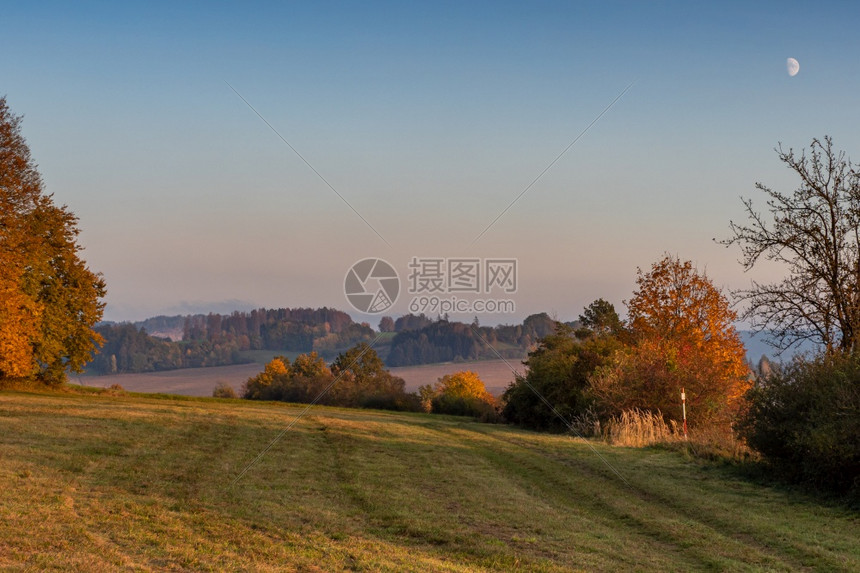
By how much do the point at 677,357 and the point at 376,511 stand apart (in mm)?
23587

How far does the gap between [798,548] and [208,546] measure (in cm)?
765

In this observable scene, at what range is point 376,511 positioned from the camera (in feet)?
35.3

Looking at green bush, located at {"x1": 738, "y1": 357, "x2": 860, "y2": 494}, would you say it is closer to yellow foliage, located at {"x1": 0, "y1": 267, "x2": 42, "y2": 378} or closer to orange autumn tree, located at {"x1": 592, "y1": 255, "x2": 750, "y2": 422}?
orange autumn tree, located at {"x1": 592, "y1": 255, "x2": 750, "y2": 422}

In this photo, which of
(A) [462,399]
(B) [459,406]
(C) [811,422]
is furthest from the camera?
(A) [462,399]

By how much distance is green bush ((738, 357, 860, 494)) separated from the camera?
12.8m

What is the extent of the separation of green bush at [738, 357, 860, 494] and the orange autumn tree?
36.3 feet

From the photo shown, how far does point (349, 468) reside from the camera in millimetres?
15484

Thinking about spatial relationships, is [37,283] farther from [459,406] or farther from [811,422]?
[811,422]

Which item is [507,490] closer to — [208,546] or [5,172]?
[208,546]

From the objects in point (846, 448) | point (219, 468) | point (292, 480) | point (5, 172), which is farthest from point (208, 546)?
point (5, 172)

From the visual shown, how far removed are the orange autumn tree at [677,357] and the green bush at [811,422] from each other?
11065 mm

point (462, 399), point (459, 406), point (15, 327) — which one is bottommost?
point (459, 406)

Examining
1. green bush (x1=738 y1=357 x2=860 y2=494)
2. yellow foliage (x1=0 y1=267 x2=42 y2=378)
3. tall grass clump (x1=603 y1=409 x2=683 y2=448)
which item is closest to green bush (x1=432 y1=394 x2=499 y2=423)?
tall grass clump (x1=603 y1=409 x2=683 y2=448)

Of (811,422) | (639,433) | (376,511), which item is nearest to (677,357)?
(639,433)
